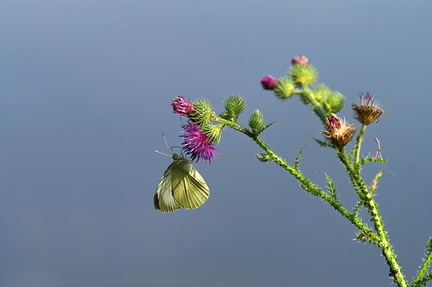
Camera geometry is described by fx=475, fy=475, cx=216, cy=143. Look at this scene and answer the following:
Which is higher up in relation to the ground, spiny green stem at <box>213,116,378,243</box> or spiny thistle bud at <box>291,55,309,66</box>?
spiny thistle bud at <box>291,55,309,66</box>

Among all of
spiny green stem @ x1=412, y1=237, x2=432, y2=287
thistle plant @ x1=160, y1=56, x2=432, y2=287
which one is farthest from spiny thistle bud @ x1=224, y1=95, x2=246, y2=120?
spiny green stem @ x1=412, y1=237, x2=432, y2=287

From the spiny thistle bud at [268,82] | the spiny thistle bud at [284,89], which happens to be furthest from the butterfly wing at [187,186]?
the spiny thistle bud at [284,89]

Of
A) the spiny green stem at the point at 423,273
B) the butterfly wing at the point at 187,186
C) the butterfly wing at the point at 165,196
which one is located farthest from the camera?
the butterfly wing at the point at 165,196

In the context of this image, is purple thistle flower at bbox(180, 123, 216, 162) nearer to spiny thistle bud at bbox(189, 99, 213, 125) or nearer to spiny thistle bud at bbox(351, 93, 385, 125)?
spiny thistle bud at bbox(189, 99, 213, 125)

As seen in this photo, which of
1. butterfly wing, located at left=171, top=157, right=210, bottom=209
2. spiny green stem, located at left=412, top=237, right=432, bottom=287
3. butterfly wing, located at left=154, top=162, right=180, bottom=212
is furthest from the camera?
butterfly wing, located at left=154, top=162, right=180, bottom=212

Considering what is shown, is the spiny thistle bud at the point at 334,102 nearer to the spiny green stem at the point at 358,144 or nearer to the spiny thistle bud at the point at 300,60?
the spiny green stem at the point at 358,144

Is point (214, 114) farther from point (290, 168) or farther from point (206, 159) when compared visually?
point (290, 168)

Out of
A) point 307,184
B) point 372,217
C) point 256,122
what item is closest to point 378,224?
point 372,217
